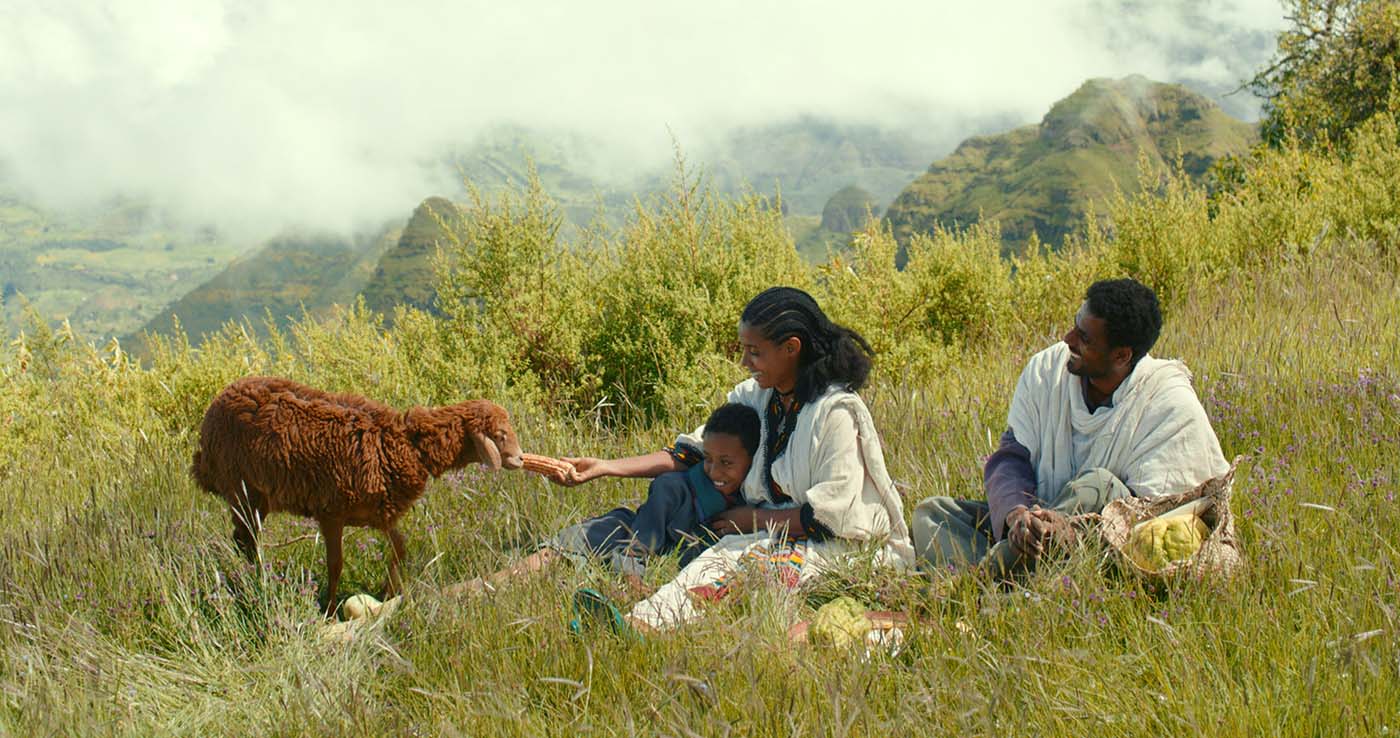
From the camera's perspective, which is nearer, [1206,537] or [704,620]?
[704,620]

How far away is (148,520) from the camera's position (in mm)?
4836

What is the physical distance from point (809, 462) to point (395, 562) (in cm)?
180

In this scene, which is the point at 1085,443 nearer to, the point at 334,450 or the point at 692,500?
the point at 692,500

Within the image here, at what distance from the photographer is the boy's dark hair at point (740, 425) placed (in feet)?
14.9

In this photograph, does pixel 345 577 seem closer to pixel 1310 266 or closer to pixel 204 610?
pixel 204 610

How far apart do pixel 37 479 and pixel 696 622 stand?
5.45 m

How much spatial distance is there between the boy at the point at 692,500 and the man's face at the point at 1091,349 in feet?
4.73

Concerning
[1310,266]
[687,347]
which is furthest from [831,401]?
[1310,266]

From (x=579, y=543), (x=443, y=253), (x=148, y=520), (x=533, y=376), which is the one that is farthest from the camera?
(x=443, y=253)

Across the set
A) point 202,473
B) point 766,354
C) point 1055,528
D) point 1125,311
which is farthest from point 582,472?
point 1125,311

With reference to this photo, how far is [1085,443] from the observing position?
4.04m

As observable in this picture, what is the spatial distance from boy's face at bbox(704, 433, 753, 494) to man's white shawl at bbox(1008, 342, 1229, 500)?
1.22 m

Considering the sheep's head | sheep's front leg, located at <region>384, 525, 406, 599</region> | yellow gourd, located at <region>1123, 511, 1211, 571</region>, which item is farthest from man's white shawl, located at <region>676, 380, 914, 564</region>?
sheep's front leg, located at <region>384, 525, 406, 599</region>

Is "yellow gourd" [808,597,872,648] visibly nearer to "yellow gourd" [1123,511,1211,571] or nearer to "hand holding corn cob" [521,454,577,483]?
"yellow gourd" [1123,511,1211,571]
